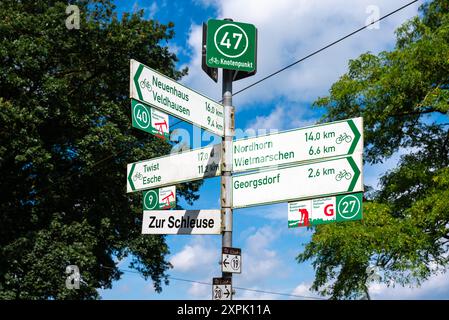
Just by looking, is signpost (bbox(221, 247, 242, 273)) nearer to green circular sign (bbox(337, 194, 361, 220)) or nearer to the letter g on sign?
the letter g on sign

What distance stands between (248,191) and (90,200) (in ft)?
47.1

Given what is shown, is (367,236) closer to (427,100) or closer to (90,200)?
(427,100)

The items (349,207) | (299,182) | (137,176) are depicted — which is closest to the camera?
(349,207)

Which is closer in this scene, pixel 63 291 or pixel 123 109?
pixel 63 291

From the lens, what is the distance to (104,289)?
22141 mm

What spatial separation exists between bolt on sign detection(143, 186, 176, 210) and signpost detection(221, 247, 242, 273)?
36.5 inches

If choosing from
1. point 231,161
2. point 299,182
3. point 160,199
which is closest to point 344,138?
point 299,182

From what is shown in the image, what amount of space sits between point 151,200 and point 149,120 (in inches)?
47.4

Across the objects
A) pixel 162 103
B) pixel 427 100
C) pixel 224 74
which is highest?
pixel 427 100

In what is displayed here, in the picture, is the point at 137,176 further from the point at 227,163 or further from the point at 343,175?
the point at 343,175

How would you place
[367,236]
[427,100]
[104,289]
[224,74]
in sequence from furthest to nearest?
[104,289] → [427,100] → [367,236] → [224,74]

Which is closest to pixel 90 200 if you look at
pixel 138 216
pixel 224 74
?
pixel 138 216

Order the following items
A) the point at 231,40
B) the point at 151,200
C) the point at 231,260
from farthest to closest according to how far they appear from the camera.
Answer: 1. the point at 151,200
2. the point at 231,40
3. the point at 231,260

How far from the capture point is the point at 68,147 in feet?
65.8
